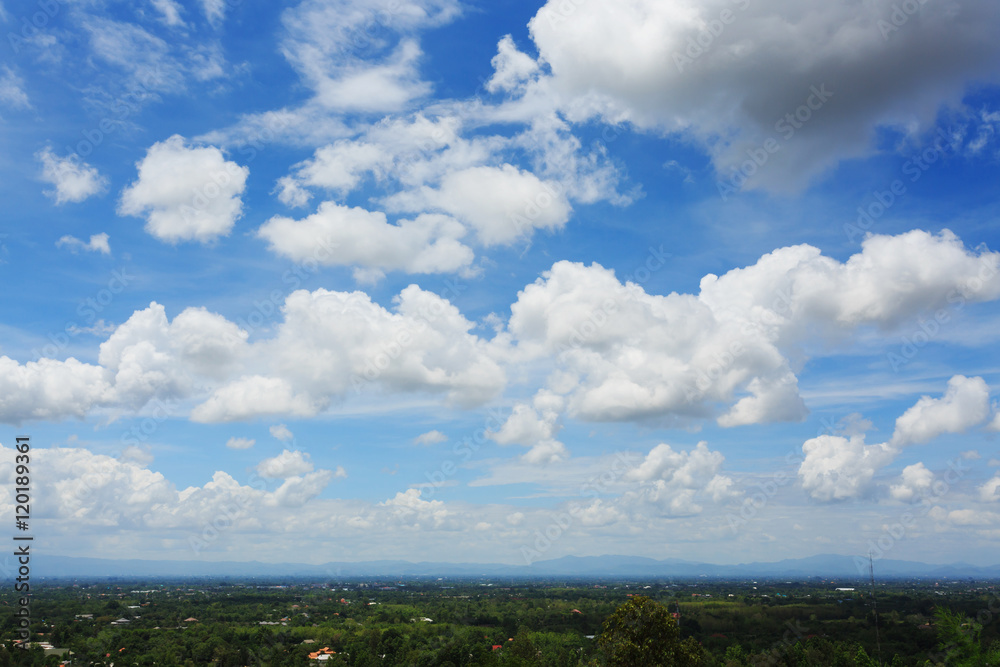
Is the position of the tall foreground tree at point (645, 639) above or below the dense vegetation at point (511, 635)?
above

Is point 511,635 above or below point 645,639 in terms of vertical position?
below

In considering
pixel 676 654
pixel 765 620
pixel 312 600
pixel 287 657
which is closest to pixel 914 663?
pixel 765 620

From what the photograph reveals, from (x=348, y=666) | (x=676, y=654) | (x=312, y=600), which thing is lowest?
(x=312, y=600)

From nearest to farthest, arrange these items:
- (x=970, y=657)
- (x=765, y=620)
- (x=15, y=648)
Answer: (x=970, y=657) < (x=15, y=648) < (x=765, y=620)

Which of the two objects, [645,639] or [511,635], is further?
[511,635]

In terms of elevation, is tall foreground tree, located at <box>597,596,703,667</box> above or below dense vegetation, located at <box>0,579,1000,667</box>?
above

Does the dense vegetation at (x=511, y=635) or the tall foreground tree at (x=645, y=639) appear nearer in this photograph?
the tall foreground tree at (x=645, y=639)

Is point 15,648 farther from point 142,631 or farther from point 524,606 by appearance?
point 524,606

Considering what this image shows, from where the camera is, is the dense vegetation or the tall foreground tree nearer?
the tall foreground tree
